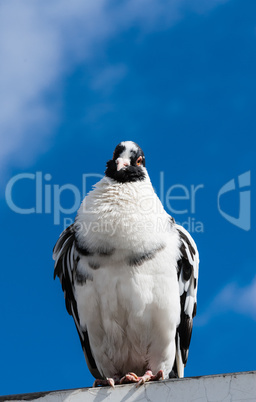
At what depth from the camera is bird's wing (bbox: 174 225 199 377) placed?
7.04 m

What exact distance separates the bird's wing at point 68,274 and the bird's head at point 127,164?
2.60 feet

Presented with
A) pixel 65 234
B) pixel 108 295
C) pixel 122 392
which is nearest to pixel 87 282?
pixel 108 295

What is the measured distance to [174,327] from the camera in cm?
680

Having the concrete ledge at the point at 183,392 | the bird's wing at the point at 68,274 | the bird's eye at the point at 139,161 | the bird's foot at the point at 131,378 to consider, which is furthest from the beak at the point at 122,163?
the concrete ledge at the point at 183,392

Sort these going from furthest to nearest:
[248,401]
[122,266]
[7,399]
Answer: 1. [122,266]
2. [7,399]
3. [248,401]

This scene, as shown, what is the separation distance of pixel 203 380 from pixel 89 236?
225 centimetres

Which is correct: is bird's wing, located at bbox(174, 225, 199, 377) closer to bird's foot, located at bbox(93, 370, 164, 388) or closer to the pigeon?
the pigeon

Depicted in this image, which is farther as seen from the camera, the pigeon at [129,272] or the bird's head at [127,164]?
the bird's head at [127,164]

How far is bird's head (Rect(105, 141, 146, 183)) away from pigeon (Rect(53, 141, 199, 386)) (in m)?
0.01

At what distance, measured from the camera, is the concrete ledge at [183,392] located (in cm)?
479

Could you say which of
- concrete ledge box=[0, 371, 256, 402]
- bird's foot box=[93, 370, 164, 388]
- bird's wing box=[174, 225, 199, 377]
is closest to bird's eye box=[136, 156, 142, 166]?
bird's wing box=[174, 225, 199, 377]

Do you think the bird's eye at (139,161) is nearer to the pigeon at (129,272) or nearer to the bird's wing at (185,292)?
the pigeon at (129,272)

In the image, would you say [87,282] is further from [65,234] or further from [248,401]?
[248,401]

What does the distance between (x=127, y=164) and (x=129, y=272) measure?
1225 mm
